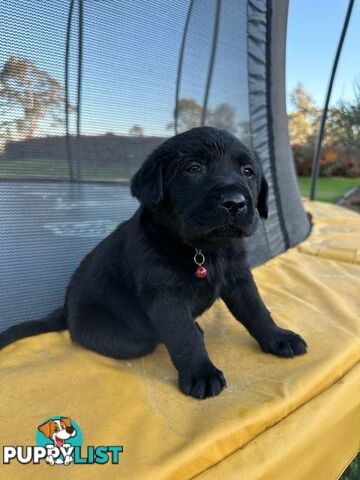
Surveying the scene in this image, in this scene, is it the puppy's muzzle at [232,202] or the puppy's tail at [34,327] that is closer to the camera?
the puppy's muzzle at [232,202]

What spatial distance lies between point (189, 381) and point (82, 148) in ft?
5.37

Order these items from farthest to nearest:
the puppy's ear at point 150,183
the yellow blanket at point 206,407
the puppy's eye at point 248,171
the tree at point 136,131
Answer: the tree at point 136,131
the puppy's eye at point 248,171
the puppy's ear at point 150,183
the yellow blanket at point 206,407

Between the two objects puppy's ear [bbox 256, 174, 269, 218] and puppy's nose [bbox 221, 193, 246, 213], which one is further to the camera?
puppy's ear [bbox 256, 174, 269, 218]

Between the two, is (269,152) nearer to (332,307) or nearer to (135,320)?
(332,307)

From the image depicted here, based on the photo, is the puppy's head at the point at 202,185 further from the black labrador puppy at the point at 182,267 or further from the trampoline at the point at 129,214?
the trampoline at the point at 129,214

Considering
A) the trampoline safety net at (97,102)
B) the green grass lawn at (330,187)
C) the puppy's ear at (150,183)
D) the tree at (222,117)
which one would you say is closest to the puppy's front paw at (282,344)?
the puppy's ear at (150,183)

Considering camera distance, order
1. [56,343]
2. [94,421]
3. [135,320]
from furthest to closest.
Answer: [56,343], [135,320], [94,421]

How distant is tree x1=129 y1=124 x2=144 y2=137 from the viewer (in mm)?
3002

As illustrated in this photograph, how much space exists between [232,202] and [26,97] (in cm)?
138

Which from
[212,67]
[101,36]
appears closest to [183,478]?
[101,36]

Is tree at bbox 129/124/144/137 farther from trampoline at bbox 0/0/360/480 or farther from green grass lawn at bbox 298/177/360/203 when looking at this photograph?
green grass lawn at bbox 298/177/360/203

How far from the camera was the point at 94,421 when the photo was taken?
5.21 ft

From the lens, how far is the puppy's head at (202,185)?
1.67 meters
